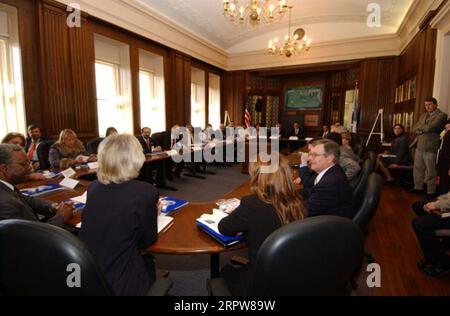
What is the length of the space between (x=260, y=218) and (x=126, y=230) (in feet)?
2.07

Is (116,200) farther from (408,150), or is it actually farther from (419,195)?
(408,150)

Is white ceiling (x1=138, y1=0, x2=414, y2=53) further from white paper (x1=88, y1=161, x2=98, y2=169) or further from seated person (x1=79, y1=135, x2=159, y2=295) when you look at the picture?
seated person (x1=79, y1=135, x2=159, y2=295)

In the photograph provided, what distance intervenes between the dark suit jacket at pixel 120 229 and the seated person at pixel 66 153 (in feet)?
8.10

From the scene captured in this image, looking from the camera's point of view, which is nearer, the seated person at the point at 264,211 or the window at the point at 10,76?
the seated person at the point at 264,211

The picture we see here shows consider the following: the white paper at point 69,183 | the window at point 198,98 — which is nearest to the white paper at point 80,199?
the white paper at point 69,183

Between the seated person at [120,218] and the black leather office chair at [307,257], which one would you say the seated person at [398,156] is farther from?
the seated person at [120,218]

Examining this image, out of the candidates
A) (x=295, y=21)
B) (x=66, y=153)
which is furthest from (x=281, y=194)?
(x=295, y=21)

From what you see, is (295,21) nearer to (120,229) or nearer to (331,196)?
(331,196)

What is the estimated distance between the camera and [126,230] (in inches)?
44.6

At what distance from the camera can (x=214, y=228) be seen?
1459 millimetres

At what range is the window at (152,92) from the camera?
6.66 metres

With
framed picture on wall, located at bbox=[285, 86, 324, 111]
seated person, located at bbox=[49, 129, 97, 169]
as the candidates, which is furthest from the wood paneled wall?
framed picture on wall, located at bbox=[285, 86, 324, 111]
